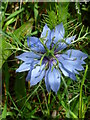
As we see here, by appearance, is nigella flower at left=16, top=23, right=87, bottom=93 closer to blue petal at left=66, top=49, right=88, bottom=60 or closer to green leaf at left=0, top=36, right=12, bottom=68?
blue petal at left=66, top=49, right=88, bottom=60

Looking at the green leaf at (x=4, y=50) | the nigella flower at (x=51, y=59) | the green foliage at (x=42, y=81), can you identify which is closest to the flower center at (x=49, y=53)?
the nigella flower at (x=51, y=59)

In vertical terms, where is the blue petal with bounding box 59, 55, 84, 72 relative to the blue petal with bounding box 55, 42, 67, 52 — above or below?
below

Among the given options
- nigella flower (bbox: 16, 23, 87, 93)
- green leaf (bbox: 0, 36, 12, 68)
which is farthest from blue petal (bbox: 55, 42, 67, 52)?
green leaf (bbox: 0, 36, 12, 68)

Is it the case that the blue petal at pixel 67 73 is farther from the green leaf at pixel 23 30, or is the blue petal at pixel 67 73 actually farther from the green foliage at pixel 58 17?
the green leaf at pixel 23 30

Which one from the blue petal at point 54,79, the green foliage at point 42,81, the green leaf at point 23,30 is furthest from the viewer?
the green leaf at point 23,30

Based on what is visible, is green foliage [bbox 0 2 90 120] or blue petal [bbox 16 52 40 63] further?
green foliage [bbox 0 2 90 120]

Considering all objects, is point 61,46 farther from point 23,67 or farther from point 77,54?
point 23,67

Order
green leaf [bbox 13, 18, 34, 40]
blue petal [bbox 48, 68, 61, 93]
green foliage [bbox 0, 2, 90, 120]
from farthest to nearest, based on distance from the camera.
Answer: green leaf [bbox 13, 18, 34, 40] → green foliage [bbox 0, 2, 90, 120] → blue petal [bbox 48, 68, 61, 93]

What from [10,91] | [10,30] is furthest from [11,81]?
[10,30]

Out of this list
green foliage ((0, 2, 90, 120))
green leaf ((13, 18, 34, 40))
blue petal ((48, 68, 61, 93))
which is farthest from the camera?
green leaf ((13, 18, 34, 40))

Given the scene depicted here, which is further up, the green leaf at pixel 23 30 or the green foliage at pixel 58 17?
the green foliage at pixel 58 17
